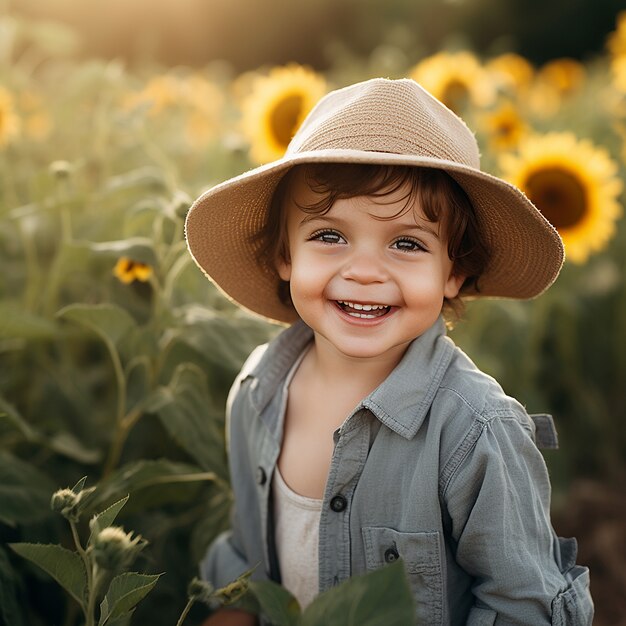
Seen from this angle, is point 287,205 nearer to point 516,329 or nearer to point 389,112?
point 389,112

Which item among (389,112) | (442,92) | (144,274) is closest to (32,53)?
(442,92)

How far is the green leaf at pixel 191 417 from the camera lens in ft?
4.15

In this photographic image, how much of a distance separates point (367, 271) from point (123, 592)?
17.6 inches

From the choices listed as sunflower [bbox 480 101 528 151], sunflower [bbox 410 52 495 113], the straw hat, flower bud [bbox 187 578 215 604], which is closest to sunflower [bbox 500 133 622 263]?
sunflower [bbox 480 101 528 151]

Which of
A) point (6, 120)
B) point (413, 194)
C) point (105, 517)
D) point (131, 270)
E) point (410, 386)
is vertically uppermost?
point (6, 120)

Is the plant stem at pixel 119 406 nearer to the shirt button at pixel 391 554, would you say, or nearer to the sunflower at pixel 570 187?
the shirt button at pixel 391 554

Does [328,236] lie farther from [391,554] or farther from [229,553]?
[229,553]

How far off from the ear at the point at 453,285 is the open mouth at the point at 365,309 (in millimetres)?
126

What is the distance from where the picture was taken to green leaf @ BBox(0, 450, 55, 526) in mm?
1270

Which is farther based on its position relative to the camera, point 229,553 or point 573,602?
point 229,553

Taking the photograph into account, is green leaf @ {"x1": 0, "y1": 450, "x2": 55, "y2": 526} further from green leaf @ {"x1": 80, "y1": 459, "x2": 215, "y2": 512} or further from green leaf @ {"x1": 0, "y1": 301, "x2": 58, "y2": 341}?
green leaf @ {"x1": 0, "y1": 301, "x2": 58, "y2": 341}

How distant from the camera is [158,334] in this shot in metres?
1.41

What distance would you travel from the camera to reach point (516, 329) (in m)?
2.15

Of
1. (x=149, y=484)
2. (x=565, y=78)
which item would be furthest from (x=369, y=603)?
(x=565, y=78)
